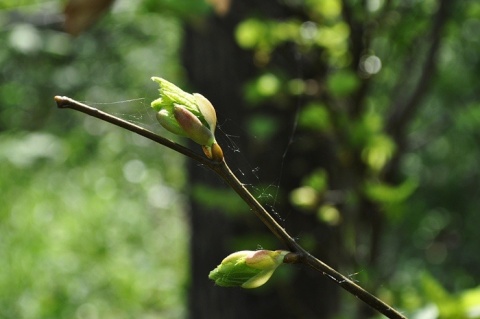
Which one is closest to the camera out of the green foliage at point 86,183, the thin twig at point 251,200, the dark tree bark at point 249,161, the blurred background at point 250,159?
the thin twig at point 251,200

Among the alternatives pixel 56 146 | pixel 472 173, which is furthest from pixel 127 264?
pixel 472 173

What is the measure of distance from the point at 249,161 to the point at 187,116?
4.41ft

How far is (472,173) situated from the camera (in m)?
4.03

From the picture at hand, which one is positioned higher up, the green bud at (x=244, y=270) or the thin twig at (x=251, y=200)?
the thin twig at (x=251, y=200)

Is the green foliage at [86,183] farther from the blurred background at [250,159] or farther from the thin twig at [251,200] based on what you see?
the thin twig at [251,200]

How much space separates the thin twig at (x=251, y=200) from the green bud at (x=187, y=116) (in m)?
0.02

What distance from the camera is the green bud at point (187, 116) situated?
0.44 metres

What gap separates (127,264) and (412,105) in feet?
7.24

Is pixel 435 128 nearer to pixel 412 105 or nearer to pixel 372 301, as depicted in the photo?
pixel 412 105

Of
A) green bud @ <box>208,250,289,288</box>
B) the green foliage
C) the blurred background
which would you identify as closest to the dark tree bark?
the blurred background

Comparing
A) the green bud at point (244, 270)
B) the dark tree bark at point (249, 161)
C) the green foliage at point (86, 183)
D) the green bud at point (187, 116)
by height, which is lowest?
the green foliage at point (86, 183)

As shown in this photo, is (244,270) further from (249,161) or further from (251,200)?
(249,161)


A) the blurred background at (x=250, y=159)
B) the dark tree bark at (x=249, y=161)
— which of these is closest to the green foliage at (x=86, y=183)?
the blurred background at (x=250, y=159)

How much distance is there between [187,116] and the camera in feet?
1.44
